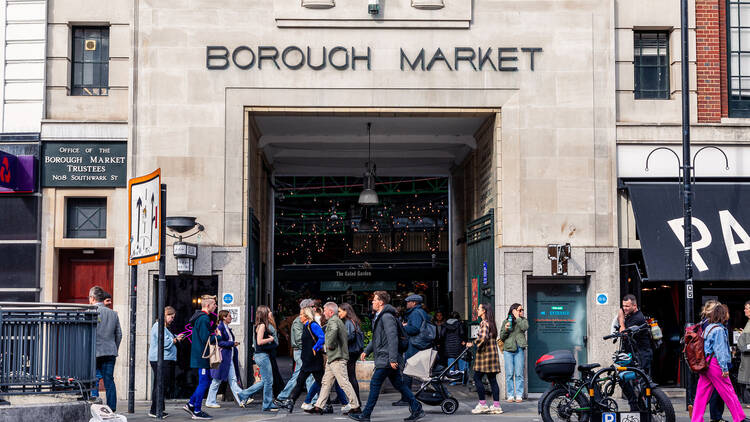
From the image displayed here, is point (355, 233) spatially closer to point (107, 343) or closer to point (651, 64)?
point (651, 64)

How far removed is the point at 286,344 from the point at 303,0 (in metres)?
17.4

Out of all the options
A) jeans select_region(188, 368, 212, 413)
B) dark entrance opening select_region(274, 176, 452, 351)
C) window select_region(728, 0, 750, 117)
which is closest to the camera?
jeans select_region(188, 368, 212, 413)

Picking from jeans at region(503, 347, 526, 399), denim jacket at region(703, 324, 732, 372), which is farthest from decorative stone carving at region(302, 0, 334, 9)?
denim jacket at region(703, 324, 732, 372)

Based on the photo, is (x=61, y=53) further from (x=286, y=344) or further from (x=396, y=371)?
(x=286, y=344)

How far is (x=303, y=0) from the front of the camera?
58.1ft

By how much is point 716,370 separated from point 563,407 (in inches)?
83.9

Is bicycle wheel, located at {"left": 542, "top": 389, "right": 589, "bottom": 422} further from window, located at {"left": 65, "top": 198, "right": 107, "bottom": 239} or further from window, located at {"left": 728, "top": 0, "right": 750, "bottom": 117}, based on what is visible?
window, located at {"left": 65, "top": 198, "right": 107, "bottom": 239}

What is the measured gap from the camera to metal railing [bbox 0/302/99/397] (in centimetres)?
1068

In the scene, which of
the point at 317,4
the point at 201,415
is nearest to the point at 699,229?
the point at 317,4

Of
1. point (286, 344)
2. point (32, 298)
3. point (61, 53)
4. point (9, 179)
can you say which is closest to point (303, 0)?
point (61, 53)

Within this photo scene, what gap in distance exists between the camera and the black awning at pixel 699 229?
56.5 ft

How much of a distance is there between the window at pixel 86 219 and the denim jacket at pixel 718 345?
36.2ft

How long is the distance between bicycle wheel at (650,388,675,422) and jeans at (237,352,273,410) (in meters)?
6.23

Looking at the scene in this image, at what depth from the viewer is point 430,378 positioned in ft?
48.7
